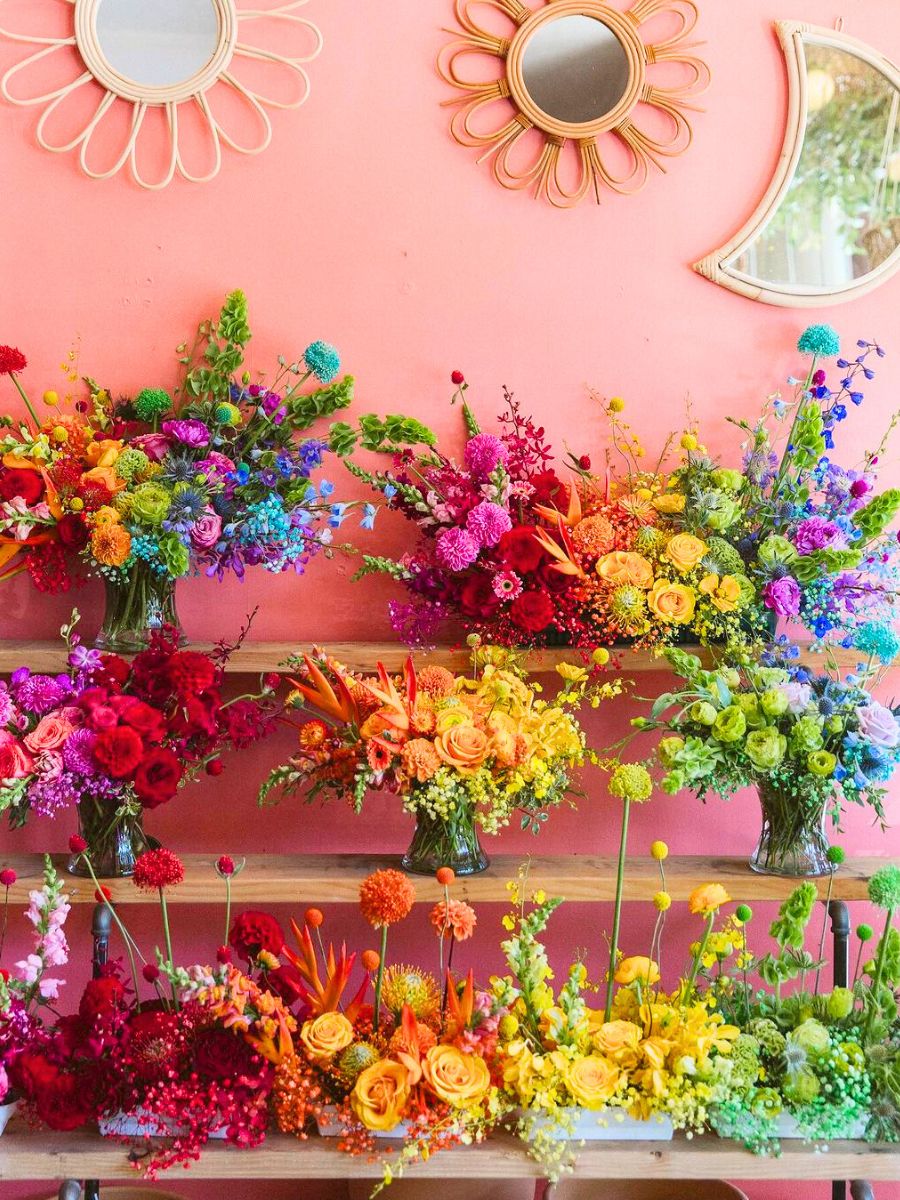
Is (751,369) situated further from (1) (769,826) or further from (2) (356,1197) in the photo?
(2) (356,1197)

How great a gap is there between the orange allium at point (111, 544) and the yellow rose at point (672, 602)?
84 centimetres

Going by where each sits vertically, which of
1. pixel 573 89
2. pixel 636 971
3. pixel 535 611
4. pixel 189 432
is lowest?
pixel 636 971

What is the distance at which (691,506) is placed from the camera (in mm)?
1887

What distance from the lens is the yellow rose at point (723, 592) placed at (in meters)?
1.82

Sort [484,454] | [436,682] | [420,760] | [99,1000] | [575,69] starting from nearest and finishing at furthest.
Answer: [99,1000], [420,760], [436,682], [484,454], [575,69]

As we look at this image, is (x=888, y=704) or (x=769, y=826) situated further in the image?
(x=888, y=704)

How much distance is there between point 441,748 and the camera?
166 centimetres

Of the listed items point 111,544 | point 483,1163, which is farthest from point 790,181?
point 483,1163

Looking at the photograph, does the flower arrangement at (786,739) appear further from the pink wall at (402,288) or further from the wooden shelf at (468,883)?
the pink wall at (402,288)

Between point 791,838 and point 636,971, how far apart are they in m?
0.37

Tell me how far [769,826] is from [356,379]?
1045 millimetres

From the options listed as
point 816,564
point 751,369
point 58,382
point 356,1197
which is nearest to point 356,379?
point 58,382

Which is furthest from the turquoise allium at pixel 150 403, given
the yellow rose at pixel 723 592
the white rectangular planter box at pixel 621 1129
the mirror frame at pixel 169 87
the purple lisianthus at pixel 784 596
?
the white rectangular planter box at pixel 621 1129

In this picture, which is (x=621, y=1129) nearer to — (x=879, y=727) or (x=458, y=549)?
(x=879, y=727)
